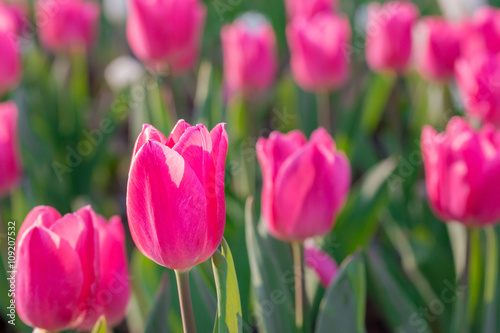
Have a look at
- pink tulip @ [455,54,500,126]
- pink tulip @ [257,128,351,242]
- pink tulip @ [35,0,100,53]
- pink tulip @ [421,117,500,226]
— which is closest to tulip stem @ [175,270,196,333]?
pink tulip @ [257,128,351,242]

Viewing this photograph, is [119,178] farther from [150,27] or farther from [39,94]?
[150,27]

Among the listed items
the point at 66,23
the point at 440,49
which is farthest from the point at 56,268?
the point at 66,23

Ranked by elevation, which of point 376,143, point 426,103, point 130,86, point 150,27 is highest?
point 150,27

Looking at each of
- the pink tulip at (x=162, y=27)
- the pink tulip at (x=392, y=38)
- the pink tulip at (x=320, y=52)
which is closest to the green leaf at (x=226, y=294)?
the pink tulip at (x=162, y=27)

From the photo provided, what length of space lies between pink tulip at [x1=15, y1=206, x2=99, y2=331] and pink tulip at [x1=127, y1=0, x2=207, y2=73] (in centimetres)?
Result: 81

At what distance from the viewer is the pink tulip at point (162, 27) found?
1353 mm

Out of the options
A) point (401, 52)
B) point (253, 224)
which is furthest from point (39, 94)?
point (253, 224)

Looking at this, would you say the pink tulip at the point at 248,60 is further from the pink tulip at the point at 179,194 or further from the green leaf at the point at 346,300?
the pink tulip at the point at 179,194

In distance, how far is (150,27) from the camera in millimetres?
1366

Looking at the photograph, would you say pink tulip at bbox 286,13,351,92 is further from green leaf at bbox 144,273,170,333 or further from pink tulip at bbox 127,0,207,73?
green leaf at bbox 144,273,170,333

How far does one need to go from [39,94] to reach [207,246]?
5.35 feet

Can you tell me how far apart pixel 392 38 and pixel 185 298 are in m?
1.14

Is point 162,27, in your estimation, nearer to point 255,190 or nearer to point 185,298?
point 255,190

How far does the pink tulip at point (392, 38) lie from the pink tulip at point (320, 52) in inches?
4.1
